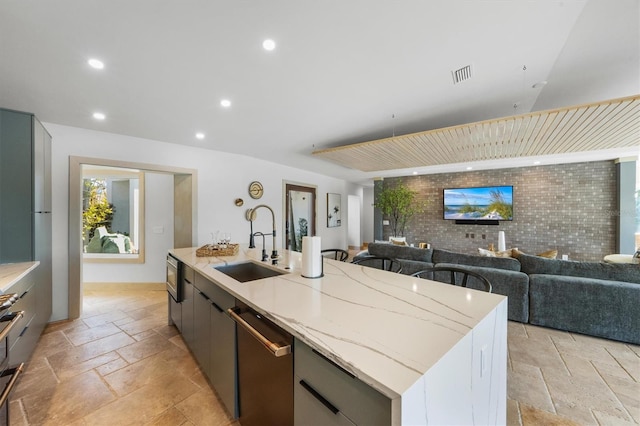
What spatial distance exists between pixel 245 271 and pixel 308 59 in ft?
6.14

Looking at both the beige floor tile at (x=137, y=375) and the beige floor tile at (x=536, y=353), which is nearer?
the beige floor tile at (x=137, y=375)

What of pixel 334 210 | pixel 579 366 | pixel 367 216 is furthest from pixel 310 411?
pixel 367 216

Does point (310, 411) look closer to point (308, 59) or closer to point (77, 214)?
point (308, 59)

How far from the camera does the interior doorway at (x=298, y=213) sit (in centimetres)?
584

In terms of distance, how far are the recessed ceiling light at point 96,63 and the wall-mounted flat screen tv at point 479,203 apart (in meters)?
6.88

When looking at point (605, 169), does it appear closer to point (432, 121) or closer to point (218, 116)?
point (432, 121)

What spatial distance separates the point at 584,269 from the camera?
2736 millimetres

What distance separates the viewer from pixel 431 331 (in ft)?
3.10

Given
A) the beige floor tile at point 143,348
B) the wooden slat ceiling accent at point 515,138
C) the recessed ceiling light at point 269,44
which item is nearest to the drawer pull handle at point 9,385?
the beige floor tile at point 143,348

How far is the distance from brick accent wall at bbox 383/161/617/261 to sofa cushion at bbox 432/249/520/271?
357 cm

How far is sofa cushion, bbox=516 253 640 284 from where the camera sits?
2.55 meters

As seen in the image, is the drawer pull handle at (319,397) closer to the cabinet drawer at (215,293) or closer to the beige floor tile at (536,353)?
the cabinet drawer at (215,293)

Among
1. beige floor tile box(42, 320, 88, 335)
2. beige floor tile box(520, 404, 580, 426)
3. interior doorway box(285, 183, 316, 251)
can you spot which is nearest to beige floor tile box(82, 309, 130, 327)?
beige floor tile box(42, 320, 88, 335)

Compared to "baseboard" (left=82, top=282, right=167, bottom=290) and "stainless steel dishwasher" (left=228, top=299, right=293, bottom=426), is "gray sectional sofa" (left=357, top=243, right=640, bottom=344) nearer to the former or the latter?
"stainless steel dishwasher" (left=228, top=299, right=293, bottom=426)
